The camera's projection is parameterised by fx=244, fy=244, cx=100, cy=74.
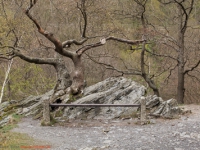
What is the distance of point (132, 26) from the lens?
18.3 meters

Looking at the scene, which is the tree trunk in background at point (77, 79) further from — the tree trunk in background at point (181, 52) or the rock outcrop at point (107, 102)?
the tree trunk in background at point (181, 52)

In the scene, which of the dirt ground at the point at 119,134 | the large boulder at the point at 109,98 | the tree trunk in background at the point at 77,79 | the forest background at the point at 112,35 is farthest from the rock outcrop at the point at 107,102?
the forest background at the point at 112,35

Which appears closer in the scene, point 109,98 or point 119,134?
point 119,134

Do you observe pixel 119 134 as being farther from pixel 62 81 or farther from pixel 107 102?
pixel 62 81

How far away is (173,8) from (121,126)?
442 inches

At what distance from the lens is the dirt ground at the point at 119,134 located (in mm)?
6136

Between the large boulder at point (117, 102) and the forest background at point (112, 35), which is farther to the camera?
the forest background at point (112, 35)

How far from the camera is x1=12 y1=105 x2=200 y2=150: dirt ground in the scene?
614 centimetres

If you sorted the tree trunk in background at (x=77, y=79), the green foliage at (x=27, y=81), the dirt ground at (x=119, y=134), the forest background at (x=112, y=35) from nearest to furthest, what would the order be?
the dirt ground at (x=119, y=134) → the tree trunk in background at (x=77, y=79) → the forest background at (x=112, y=35) → the green foliage at (x=27, y=81)

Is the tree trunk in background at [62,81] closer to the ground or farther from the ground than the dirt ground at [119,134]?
farther from the ground

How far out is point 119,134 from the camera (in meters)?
7.33

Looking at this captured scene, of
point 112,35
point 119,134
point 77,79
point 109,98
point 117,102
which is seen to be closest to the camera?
point 119,134

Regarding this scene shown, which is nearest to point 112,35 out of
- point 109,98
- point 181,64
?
point 181,64

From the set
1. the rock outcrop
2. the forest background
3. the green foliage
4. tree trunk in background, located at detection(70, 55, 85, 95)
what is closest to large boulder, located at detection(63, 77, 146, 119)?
the rock outcrop
